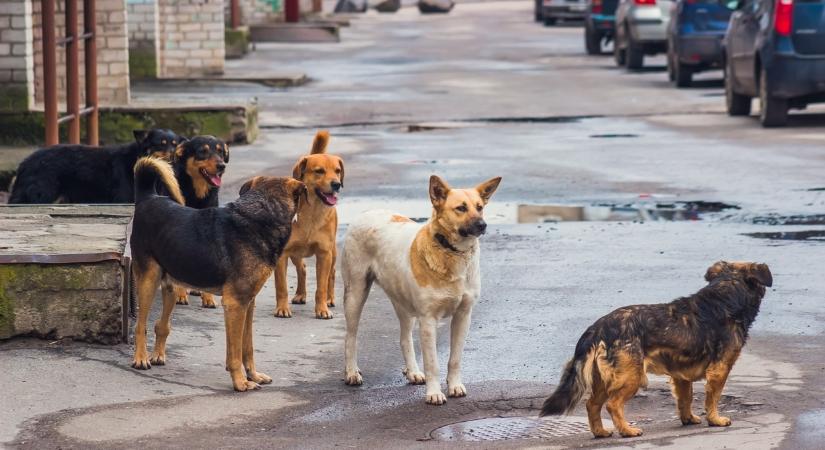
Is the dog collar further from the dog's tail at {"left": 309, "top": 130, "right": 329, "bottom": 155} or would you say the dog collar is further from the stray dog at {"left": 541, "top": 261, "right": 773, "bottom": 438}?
the dog's tail at {"left": 309, "top": 130, "right": 329, "bottom": 155}

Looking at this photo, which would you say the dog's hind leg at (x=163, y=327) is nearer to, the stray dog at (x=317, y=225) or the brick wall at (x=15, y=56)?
the stray dog at (x=317, y=225)

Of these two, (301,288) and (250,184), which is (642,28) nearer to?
(301,288)

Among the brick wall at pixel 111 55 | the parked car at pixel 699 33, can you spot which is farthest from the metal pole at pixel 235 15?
the brick wall at pixel 111 55

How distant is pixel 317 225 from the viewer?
9.76 m

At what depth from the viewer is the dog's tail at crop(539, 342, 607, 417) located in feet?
22.8

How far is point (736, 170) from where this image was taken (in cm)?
1602

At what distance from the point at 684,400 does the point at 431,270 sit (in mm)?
1383

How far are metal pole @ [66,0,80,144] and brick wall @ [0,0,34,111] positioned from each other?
0.78 metres

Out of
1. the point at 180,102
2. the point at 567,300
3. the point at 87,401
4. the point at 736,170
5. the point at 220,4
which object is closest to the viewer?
the point at 87,401

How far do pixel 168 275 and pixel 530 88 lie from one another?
62.0 feet

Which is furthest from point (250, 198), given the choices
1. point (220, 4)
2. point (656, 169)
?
point (220, 4)

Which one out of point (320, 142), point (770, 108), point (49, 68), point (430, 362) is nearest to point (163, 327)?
point (430, 362)

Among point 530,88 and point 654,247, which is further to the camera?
point 530,88

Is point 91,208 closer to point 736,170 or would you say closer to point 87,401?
point 87,401
